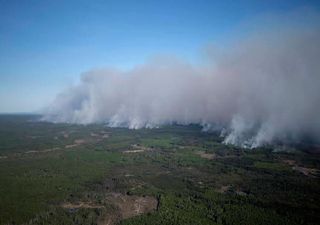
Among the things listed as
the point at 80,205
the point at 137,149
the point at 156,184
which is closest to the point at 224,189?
the point at 156,184

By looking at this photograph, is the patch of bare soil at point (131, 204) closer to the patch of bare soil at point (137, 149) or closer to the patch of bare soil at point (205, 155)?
the patch of bare soil at point (205, 155)

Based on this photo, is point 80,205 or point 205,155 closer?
point 80,205

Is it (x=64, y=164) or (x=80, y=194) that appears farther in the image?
(x=64, y=164)

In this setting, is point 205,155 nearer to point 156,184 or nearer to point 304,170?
point 304,170

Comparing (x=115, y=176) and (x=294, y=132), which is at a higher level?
(x=294, y=132)

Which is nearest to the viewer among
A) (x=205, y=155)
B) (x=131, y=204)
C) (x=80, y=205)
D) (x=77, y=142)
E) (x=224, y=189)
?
(x=80, y=205)

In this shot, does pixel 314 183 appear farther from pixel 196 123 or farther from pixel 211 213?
pixel 196 123

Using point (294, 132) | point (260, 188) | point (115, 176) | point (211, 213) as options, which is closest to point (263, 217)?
point (211, 213)
